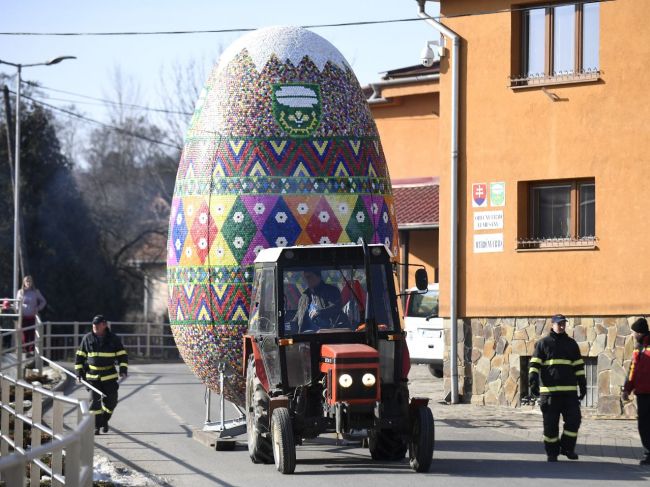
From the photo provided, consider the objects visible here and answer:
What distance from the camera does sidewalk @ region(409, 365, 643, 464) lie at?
16391mm

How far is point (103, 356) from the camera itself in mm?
18625

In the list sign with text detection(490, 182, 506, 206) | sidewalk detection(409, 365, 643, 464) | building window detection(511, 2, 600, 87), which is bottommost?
sidewalk detection(409, 365, 643, 464)

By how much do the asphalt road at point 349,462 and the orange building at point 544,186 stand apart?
2245mm

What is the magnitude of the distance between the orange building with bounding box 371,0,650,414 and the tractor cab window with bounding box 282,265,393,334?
704 centimetres

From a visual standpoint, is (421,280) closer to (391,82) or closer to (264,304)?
(264,304)

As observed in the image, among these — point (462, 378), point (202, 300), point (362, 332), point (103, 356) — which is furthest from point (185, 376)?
point (362, 332)

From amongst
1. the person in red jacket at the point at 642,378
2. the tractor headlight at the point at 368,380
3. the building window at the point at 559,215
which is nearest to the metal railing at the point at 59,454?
the tractor headlight at the point at 368,380

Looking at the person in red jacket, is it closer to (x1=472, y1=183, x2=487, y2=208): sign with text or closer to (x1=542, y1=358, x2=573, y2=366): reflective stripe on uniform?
(x1=542, y1=358, x2=573, y2=366): reflective stripe on uniform

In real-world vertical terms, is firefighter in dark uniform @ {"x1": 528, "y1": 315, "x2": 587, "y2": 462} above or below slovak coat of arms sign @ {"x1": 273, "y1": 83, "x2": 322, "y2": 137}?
below

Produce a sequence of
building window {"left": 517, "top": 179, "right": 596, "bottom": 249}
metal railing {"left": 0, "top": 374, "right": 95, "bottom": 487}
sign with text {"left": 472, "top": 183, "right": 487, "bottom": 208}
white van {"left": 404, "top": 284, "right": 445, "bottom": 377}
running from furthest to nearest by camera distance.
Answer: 1. white van {"left": 404, "top": 284, "right": 445, "bottom": 377}
2. sign with text {"left": 472, "top": 183, "right": 487, "bottom": 208}
3. building window {"left": 517, "top": 179, "right": 596, "bottom": 249}
4. metal railing {"left": 0, "top": 374, "right": 95, "bottom": 487}

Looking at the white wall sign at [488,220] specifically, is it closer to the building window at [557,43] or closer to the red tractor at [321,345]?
the building window at [557,43]

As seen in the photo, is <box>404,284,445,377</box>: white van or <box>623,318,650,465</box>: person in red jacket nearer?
<box>623,318,650,465</box>: person in red jacket

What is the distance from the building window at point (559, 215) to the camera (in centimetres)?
2106

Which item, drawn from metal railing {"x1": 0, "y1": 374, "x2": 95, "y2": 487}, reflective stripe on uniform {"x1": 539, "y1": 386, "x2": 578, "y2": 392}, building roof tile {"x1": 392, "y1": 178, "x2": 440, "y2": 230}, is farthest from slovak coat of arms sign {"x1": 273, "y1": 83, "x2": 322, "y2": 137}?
building roof tile {"x1": 392, "y1": 178, "x2": 440, "y2": 230}
